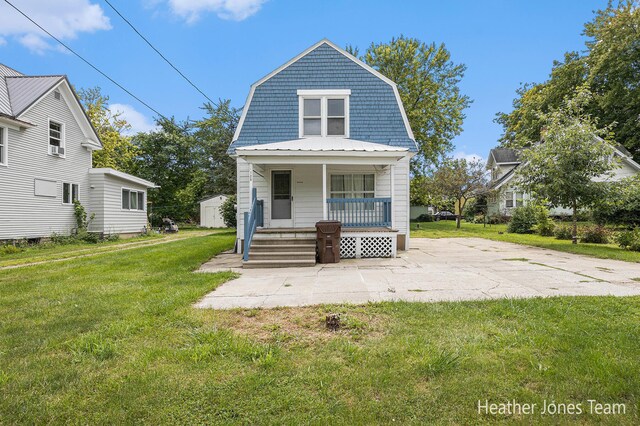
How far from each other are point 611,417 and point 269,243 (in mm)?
7733

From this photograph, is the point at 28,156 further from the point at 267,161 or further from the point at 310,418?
the point at 310,418

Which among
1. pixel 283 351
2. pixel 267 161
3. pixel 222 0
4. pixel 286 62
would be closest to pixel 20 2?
pixel 222 0

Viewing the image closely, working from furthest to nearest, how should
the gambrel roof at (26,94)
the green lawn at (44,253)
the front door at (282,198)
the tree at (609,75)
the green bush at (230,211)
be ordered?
1. the tree at (609,75)
2. the green bush at (230,211)
3. the gambrel roof at (26,94)
4. the front door at (282,198)
5. the green lawn at (44,253)

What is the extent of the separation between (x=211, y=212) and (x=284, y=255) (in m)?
23.7

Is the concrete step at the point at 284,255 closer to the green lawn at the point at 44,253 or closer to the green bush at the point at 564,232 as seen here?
the green lawn at the point at 44,253

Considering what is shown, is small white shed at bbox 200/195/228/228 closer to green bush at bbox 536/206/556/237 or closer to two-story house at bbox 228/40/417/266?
two-story house at bbox 228/40/417/266

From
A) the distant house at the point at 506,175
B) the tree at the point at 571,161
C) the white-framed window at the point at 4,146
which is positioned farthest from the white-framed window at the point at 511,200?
the white-framed window at the point at 4,146

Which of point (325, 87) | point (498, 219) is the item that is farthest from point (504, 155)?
point (325, 87)

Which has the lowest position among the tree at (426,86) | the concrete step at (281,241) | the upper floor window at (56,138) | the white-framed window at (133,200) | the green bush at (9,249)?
the green bush at (9,249)

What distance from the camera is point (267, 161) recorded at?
9.27 meters

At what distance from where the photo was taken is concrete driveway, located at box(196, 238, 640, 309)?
16.3 ft

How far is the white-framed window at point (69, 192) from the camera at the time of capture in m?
15.9

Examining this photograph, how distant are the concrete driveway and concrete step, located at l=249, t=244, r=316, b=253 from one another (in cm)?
79

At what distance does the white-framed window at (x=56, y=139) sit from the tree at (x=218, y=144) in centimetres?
1357
